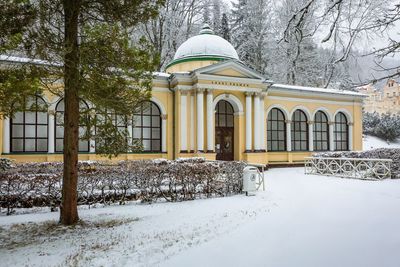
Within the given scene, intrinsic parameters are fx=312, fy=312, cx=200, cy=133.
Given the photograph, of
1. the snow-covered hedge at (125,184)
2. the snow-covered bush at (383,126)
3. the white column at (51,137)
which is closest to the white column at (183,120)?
the white column at (51,137)

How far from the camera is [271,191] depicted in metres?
10.9

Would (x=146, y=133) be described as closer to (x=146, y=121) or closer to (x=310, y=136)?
(x=146, y=121)

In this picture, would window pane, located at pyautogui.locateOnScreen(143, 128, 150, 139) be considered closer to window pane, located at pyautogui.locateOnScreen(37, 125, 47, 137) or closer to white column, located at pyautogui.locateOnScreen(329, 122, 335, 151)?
window pane, located at pyautogui.locateOnScreen(37, 125, 47, 137)

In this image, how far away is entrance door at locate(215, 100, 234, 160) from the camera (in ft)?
61.5

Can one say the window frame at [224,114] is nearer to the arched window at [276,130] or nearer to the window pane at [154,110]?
the arched window at [276,130]

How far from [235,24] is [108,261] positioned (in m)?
34.7

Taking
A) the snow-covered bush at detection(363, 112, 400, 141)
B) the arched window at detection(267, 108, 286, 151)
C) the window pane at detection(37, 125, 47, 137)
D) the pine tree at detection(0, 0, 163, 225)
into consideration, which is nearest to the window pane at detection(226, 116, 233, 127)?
the arched window at detection(267, 108, 286, 151)

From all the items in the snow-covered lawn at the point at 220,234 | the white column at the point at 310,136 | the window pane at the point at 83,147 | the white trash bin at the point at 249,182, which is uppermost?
the white column at the point at 310,136

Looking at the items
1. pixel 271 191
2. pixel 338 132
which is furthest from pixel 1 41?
pixel 338 132

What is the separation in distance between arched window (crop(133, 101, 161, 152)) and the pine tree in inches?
390

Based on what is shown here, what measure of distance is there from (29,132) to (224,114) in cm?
1053

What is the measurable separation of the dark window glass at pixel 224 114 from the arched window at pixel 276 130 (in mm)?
3148

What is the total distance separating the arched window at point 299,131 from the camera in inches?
846

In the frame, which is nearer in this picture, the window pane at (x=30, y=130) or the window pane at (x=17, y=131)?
the window pane at (x=17, y=131)
